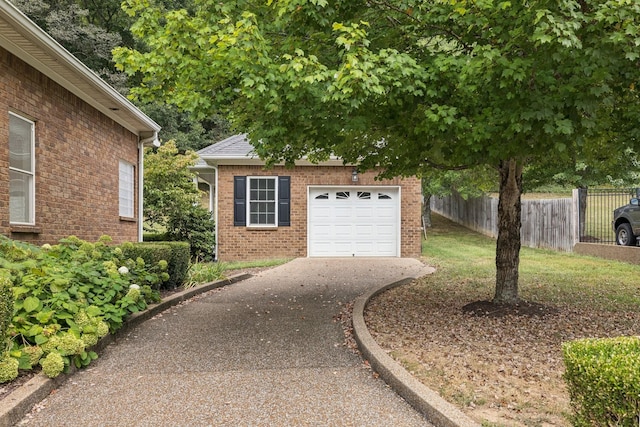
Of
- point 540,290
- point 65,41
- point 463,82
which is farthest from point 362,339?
point 65,41

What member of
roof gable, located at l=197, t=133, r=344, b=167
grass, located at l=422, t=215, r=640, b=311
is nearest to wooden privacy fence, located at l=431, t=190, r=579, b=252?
grass, located at l=422, t=215, r=640, b=311

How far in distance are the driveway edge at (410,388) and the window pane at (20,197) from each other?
5.17 metres

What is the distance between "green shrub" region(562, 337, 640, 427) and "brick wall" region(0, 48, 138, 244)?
265 inches

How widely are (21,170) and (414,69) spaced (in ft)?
19.1

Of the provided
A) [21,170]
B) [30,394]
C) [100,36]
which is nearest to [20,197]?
[21,170]

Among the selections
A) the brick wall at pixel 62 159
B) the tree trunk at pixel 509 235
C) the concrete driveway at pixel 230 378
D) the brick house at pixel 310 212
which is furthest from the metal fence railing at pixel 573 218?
the brick wall at pixel 62 159

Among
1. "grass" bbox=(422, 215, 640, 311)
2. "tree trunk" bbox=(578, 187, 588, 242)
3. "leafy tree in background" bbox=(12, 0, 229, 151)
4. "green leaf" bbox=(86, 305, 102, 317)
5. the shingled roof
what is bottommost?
"grass" bbox=(422, 215, 640, 311)

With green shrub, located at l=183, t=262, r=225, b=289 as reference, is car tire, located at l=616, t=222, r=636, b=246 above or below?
above

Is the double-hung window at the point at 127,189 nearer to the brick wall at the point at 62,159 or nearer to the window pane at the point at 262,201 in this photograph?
the brick wall at the point at 62,159

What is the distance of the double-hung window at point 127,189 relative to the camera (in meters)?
11.0

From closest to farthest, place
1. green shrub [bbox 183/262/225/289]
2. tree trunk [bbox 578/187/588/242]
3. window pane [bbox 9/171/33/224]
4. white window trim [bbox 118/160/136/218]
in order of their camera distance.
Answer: window pane [bbox 9/171/33/224]
green shrub [bbox 183/262/225/289]
white window trim [bbox 118/160/136/218]
tree trunk [bbox 578/187/588/242]

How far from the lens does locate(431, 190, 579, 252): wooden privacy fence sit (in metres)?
14.7

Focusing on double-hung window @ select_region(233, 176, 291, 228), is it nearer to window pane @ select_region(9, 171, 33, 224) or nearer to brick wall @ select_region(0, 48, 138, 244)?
brick wall @ select_region(0, 48, 138, 244)

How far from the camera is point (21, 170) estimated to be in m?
6.93
